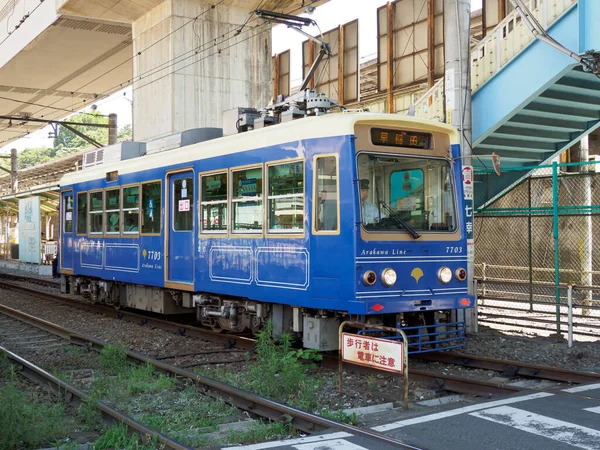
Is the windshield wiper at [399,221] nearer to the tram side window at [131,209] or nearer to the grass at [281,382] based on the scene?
the grass at [281,382]

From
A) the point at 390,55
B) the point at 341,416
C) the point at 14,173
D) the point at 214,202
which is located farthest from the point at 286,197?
the point at 14,173

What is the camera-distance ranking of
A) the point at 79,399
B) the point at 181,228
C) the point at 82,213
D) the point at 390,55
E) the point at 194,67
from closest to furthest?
the point at 79,399 < the point at 181,228 < the point at 82,213 < the point at 194,67 < the point at 390,55

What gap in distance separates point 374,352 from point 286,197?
9.10 feet

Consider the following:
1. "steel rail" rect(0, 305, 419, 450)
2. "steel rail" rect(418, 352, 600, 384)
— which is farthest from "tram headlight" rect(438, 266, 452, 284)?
"steel rail" rect(0, 305, 419, 450)

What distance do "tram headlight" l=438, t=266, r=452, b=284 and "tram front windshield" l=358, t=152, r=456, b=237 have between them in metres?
0.51

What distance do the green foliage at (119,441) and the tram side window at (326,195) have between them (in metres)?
3.57

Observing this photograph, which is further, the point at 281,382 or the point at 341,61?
the point at 341,61

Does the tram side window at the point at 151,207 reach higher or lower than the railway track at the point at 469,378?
higher

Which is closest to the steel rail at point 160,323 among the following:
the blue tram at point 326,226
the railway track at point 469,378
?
the railway track at point 469,378

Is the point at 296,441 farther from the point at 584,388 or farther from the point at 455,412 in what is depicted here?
the point at 584,388

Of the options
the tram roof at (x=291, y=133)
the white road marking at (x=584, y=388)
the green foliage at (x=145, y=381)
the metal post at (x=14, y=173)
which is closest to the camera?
the white road marking at (x=584, y=388)

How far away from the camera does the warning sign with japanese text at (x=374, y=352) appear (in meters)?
6.60

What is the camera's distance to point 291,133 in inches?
348

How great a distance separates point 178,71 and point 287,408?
1565 cm
